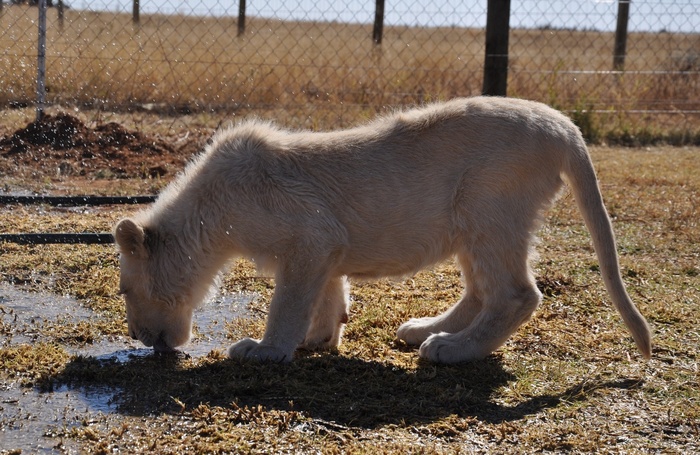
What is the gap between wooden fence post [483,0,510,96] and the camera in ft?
30.1

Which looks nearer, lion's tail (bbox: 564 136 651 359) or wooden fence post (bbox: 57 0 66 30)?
lion's tail (bbox: 564 136 651 359)

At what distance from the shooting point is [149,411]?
3.45 meters

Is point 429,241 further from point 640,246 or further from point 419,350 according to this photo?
point 640,246

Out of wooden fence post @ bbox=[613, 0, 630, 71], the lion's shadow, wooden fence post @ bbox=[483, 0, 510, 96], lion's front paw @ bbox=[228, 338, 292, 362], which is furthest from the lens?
wooden fence post @ bbox=[613, 0, 630, 71]

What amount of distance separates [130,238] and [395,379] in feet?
4.41

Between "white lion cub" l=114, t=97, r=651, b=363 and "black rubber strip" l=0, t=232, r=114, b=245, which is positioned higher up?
"white lion cub" l=114, t=97, r=651, b=363

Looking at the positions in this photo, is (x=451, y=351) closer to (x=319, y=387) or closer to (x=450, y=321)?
(x=450, y=321)

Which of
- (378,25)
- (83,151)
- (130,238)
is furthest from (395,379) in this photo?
(378,25)

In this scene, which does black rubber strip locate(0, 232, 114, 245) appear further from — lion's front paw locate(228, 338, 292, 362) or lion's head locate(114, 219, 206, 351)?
lion's front paw locate(228, 338, 292, 362)

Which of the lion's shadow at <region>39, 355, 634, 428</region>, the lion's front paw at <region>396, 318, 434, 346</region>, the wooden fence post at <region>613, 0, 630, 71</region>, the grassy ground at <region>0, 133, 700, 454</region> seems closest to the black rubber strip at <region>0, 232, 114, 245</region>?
the grassy ground at <region>0, 133, 700, 454</region>

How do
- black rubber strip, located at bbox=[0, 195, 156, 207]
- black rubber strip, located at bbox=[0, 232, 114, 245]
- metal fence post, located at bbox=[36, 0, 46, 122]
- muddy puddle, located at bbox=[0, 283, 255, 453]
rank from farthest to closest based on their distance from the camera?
metal fence post, located at bbox=[36, 0, 46, 122] → black rubber strip, located at bbox=[0, 195, 156, 207] → black rubber strip, located at bbox=[0, 232, 114, 245] → muddy puddle, located at bbox=[0, 283, 255, 453]

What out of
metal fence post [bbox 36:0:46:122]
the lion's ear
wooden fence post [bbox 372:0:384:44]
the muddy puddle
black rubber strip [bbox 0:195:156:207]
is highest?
wooden fence post [bbox 372:0:384:44]

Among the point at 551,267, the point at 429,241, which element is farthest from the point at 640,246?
the point at 429,241

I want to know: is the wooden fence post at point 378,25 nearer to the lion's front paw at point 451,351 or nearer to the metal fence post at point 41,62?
the metal fence post at point 41,62
